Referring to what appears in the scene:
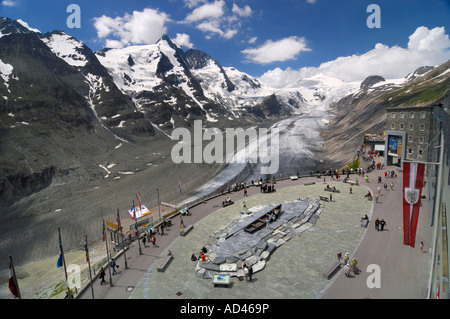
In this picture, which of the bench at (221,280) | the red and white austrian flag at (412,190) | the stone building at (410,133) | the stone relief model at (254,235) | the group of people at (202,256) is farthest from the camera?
the stone building at (410,133)

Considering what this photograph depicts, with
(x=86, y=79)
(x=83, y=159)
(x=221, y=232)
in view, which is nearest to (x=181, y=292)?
(x=221, y=232)

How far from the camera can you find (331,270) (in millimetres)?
18734

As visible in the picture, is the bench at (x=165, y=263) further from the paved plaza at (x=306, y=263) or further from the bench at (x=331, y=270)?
the bench at (x=331, y=270)

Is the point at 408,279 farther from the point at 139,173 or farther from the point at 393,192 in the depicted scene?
the point at 139,173

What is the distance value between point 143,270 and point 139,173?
5431 cm

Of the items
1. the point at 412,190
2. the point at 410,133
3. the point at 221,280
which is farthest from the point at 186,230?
the point at 410,133

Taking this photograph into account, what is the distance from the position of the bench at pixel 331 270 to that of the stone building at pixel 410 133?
29056mm

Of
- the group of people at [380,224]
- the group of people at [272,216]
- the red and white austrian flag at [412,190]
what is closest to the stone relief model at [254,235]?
the group of people at [272,216]

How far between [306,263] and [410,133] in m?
35.9

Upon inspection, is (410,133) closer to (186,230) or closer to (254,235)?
(254,235)

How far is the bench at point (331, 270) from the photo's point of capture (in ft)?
60.5

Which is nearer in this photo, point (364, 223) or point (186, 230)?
point (364, 223)

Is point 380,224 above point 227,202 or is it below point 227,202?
above

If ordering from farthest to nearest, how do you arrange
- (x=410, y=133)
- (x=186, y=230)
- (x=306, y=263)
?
(x=410, y=133) → (x=186, y=230) → (x=306, y=263)
